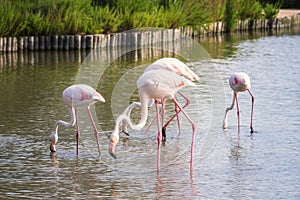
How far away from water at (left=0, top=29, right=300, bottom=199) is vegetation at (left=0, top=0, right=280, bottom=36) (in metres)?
4.12

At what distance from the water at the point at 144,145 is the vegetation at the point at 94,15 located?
162 inches

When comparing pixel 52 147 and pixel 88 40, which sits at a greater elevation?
pixel 88 40

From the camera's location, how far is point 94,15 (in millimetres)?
23141

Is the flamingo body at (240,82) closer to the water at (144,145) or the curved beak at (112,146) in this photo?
the water at (144,145)

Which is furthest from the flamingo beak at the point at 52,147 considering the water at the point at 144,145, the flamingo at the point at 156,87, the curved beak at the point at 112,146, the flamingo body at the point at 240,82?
the flamingo body at the point at 240,82

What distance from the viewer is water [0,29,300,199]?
846 centimetres

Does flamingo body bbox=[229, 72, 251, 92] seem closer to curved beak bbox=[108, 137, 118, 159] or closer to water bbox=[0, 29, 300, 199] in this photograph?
water bbox=[0, 29, 300, 199]

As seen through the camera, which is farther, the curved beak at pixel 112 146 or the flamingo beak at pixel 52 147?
the flamingo beak at pixel 52 147

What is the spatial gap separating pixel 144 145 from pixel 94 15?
13.0 m

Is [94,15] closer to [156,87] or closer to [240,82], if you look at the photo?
[240,82]

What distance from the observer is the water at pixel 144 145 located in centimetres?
846

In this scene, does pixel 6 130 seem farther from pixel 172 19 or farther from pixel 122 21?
pixel 172 19

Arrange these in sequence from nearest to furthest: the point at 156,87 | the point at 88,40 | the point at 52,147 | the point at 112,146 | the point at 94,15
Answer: the point at 112,146 → the point at 156,87 → the point at 52,147 → the point at 88,40 → the point at 94,15

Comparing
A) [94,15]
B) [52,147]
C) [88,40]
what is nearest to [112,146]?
[52,147]
